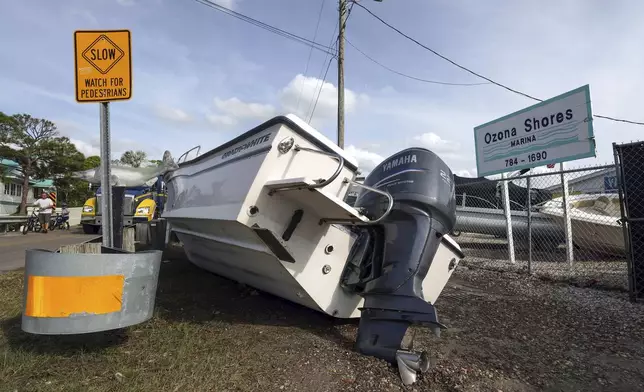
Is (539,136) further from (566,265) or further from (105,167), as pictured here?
(105,167)

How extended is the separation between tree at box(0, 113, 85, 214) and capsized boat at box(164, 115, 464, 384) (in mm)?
30299

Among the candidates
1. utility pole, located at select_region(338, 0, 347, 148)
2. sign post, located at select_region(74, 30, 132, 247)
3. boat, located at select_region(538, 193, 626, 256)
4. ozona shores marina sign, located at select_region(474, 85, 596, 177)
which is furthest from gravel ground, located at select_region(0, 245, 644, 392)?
utility pole, located at select_region(338, 0, 347, 148)

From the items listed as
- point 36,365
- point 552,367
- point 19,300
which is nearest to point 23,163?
point 19,300

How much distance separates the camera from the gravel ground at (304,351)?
7.89ft

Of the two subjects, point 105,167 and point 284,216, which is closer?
point 284,216

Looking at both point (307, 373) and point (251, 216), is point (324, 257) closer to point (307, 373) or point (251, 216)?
→ point (251, 216)

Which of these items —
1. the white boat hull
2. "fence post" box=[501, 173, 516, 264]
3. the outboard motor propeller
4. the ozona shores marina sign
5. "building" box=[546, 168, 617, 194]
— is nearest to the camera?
the outboard motor propeller

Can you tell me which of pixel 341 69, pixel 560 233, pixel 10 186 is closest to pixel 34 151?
pixel 10 186

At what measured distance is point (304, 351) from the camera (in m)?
2.84

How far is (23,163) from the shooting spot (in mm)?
28453

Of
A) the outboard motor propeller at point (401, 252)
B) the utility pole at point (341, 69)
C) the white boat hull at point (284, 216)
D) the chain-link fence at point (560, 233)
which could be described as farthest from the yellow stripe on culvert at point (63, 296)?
the utility pole at point (341, 69)

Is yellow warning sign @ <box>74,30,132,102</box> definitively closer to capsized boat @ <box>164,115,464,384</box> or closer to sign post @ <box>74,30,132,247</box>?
sign post @ <box>74,30,132,247</box>

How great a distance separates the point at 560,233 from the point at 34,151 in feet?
108

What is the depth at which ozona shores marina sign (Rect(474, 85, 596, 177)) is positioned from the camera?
6.18m
